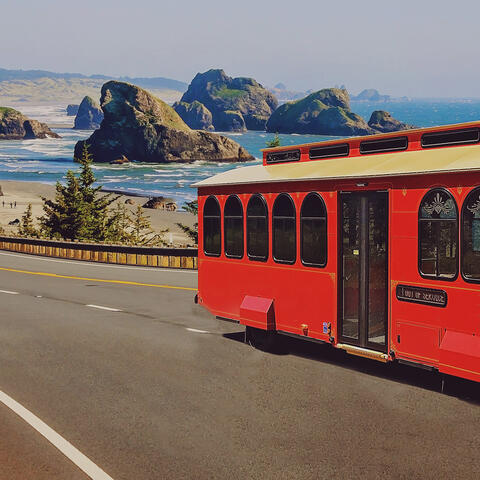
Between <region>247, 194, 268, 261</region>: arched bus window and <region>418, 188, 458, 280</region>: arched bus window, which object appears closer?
<region>418, 188, 458, 280</region>: arched bus window

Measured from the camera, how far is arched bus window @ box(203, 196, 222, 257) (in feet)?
43.4

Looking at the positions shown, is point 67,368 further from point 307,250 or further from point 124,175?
point 124,175

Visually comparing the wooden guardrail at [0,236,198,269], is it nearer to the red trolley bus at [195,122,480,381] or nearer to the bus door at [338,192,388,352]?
the red trolley bus at [195,122,480,381]

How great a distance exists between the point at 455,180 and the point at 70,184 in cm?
2923

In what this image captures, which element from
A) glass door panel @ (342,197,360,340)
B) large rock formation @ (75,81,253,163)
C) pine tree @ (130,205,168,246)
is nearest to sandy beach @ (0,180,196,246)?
pine tree @ (130,205,168,246)

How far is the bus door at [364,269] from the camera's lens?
10.1 m

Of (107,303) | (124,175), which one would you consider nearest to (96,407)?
(107,303)

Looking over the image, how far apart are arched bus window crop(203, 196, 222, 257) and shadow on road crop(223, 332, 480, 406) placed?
167cm

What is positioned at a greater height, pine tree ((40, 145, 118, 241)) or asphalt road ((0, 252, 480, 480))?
pine tree ((40, 145, 118, 241))

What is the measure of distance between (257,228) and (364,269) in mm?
2526

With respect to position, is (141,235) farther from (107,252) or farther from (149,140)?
(149,140)

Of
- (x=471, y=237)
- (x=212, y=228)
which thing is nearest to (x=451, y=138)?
(x=471, y=237)

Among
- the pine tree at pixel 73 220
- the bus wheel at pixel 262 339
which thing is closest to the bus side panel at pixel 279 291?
the bus wheel at pixel 262 339

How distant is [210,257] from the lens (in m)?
13.5
